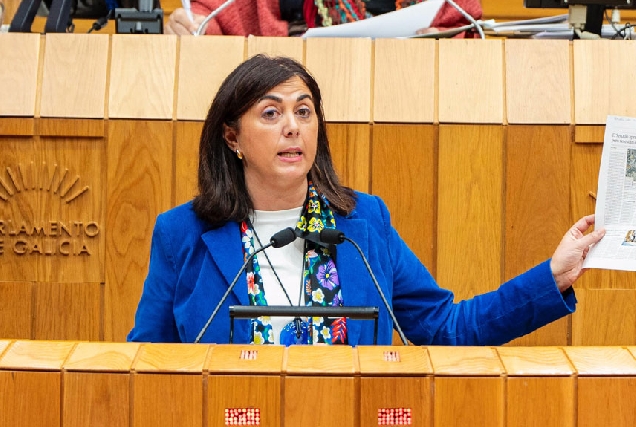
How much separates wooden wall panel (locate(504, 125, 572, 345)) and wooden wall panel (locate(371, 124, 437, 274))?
7.2 inches

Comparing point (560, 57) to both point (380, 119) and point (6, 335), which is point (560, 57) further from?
point (6, 335)

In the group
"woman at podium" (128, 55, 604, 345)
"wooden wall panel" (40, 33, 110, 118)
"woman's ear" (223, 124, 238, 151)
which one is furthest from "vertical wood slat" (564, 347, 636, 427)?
"wooden wall panel" (40, 33, 110, 118)

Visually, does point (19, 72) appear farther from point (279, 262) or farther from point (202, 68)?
point (279, 262)

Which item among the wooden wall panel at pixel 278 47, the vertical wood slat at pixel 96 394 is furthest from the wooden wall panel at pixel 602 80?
the vertical wood slat at pixel 96 394

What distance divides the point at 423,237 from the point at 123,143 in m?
0.77

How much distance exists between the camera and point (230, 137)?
7.25 ft

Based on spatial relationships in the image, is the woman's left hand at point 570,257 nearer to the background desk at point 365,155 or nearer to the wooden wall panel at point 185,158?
the background desk at point 365,155

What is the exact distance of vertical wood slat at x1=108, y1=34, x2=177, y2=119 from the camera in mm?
2646

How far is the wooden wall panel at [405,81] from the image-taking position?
264 centimetres

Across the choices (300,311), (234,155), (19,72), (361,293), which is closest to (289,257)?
(361,293)

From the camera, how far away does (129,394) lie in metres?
1.38

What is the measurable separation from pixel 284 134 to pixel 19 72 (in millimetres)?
911

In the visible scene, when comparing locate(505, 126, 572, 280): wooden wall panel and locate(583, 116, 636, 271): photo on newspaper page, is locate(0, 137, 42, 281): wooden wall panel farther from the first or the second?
locate(583, 116, 636, 271): photo on newspaper page

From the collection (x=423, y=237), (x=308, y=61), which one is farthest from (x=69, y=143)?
(x=423, y=237)
